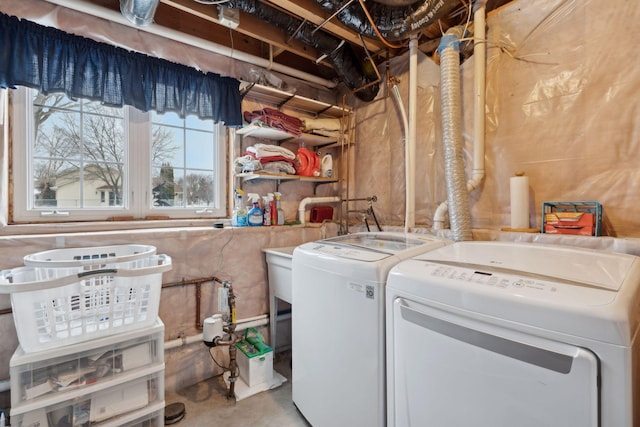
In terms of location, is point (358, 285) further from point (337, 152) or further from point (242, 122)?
point (337, 152)

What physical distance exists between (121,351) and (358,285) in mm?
1144

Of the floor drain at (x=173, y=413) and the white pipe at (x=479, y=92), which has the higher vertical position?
the white pipe at (x=479, y=92)

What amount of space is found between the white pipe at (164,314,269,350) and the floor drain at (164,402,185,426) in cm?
32

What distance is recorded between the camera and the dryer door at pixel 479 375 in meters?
0.65

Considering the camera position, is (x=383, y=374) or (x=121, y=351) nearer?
(x=383, y=374)

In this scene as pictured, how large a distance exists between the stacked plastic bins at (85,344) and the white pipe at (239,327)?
0.43 metres

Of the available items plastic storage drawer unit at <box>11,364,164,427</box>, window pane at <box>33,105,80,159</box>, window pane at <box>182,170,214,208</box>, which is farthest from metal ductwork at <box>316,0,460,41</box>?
plastic storage drawer unit at <box>11,364,164,427</box>

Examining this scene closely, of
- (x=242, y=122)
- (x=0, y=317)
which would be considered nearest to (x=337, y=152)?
(x=242, y=122)

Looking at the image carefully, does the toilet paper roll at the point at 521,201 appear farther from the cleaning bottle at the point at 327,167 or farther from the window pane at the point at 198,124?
the window pane at the point at 198,124

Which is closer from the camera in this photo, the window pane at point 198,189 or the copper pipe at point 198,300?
the copper pipe at point 198,300

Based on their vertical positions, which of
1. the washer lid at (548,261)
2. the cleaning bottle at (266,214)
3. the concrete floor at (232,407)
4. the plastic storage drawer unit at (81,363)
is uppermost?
the cleaning bottle at (266,214)

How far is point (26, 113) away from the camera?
5.27ft

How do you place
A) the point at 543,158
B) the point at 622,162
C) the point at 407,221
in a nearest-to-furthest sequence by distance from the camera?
the point at 622,162 < the point at 543,158 < the point at 407,221

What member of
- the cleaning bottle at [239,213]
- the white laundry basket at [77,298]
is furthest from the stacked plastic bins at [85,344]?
the cleaning bottle at [239,213]
